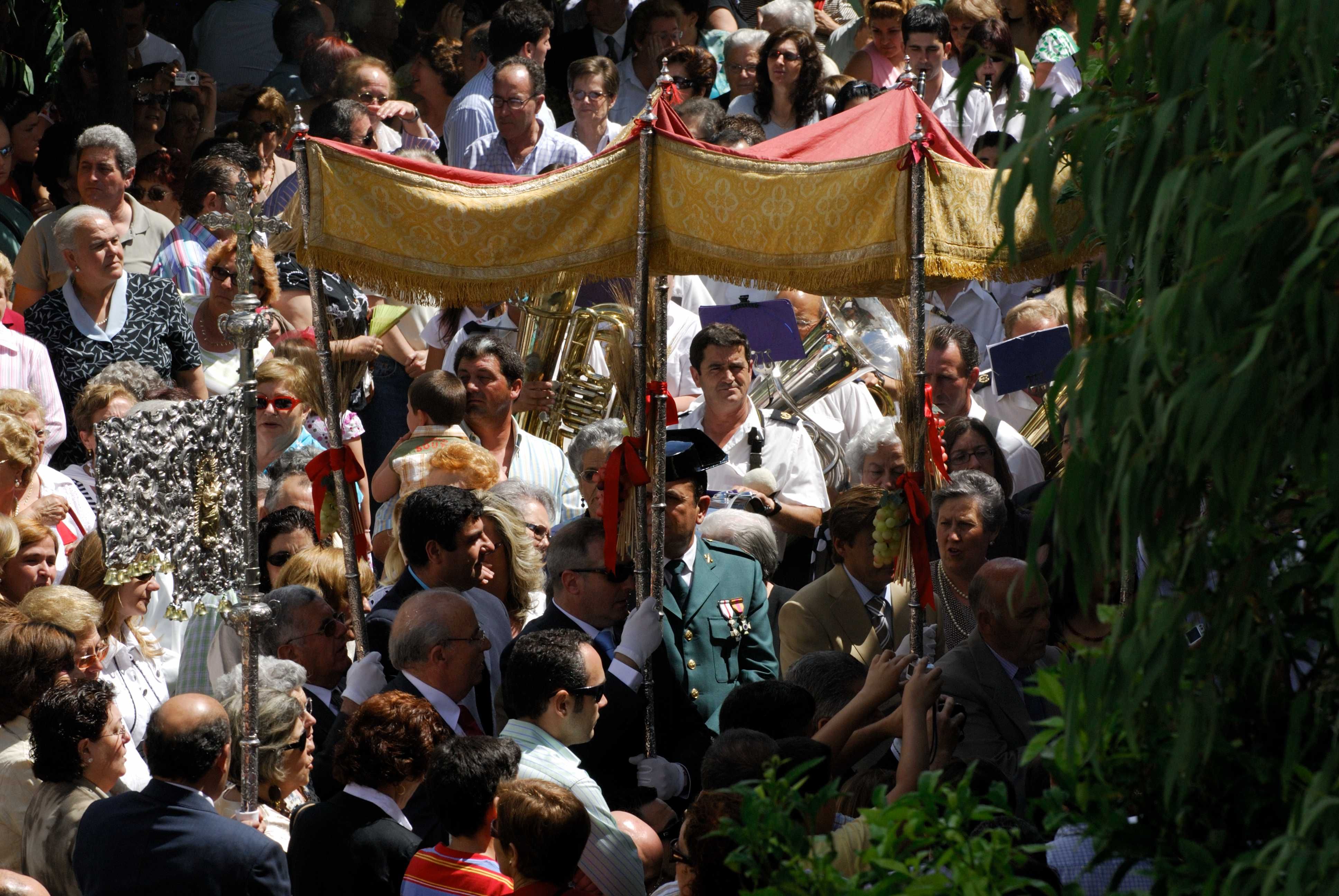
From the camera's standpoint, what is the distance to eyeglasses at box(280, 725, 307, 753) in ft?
18.8

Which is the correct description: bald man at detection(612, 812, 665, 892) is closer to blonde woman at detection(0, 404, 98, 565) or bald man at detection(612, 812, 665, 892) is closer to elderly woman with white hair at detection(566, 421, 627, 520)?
elderly woman with white hair at detection(566, 421, 627, 520)

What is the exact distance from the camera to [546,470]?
8664 mm

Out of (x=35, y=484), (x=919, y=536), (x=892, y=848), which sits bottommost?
(x=35, y=484)

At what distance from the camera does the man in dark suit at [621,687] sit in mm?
5984

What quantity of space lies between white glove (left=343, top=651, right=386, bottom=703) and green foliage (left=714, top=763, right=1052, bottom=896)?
2.86 m

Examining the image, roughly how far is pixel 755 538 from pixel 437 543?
1.54 metres

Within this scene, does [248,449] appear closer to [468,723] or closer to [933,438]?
[468,723]

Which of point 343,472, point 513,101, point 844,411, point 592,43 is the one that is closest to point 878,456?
point 844,411

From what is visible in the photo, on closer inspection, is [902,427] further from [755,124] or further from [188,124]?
[188,124]

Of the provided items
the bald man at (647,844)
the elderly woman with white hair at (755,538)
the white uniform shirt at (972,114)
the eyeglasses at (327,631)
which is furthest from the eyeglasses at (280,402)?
the white uniform shirt at (972,114)

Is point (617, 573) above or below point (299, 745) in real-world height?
above

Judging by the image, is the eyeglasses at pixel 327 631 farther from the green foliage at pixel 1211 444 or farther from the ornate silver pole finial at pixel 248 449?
the green foliage at pixel 1211 444

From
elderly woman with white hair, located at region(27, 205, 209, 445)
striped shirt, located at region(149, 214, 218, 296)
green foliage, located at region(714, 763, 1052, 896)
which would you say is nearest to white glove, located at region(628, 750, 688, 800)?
green foliage, located at region(714, 763, 1052, 896)

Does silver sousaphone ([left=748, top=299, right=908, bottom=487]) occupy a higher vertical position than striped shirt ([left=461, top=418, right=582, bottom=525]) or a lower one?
higher
